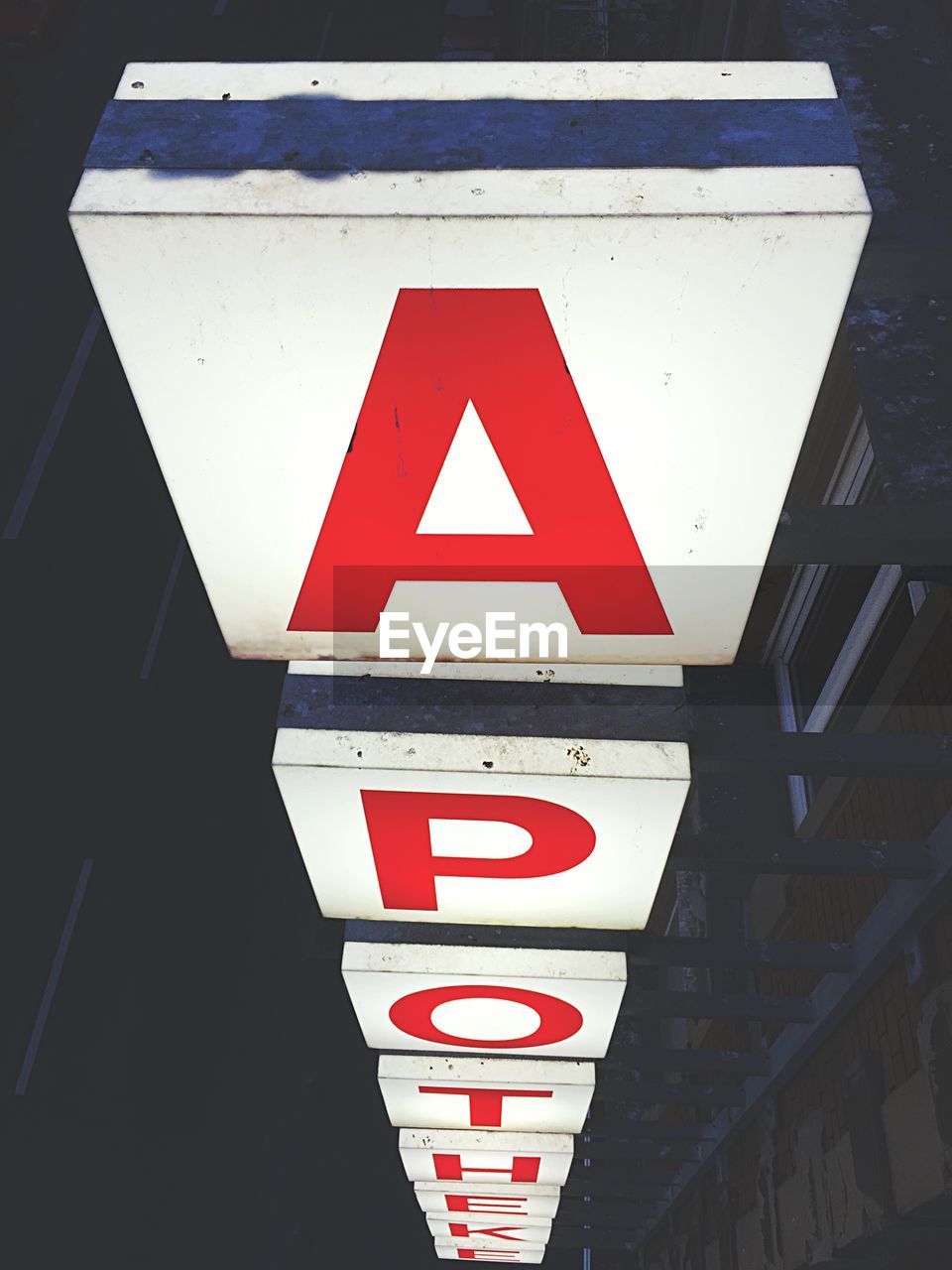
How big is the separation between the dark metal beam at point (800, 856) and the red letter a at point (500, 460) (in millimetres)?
1182

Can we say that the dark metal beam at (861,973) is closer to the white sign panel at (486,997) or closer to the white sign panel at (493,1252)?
the white sign panel at (486,997)

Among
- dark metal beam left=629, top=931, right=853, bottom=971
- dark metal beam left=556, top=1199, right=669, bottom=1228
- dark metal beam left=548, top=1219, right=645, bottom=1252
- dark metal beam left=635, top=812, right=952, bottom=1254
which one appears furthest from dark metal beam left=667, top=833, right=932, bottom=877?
dark metal beam left=548, top=1219, right=645, bottom=1252

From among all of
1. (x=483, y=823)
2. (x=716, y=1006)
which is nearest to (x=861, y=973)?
(x=716, y=1006)

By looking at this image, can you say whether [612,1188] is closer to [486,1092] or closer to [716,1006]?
[716,1006]

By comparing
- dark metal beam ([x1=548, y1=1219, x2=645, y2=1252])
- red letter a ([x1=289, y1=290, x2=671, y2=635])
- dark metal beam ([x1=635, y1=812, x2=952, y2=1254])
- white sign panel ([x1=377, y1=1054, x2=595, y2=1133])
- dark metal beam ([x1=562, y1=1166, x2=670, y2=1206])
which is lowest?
white sign panel ([x1=377, y1=1054, x2=595, y2=1133])

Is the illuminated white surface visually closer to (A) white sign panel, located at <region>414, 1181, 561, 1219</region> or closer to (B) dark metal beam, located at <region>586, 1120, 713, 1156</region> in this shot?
(A) white sign panel, located at <region>414, 1181, 561, 1219</region>

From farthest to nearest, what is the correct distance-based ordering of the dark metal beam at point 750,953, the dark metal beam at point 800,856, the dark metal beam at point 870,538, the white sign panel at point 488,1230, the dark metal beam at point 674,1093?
the white sign panel at point 488,1230, the dark metal beam at point 674,1093, the dark metal beam at point 750,953, the dark metal beam at point 800,856, the dark metal beam at point 870,538

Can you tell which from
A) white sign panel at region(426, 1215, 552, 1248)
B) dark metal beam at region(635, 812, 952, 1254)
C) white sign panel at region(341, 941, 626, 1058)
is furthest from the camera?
white sign panel at region(426, 1215, 552, 1248)

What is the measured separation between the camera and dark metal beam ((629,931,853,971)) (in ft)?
10.7

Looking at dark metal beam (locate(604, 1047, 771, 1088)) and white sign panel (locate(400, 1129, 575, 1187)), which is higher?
dark metal beam (locate(604, 1047, 771, 1088))

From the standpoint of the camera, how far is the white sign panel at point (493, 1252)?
728cm

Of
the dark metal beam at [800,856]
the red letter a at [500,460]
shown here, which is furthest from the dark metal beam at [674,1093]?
the red letter a at [500,460]

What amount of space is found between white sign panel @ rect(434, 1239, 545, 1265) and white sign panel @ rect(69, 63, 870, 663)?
6778 millimetres

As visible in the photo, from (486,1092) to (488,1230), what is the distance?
344cm
